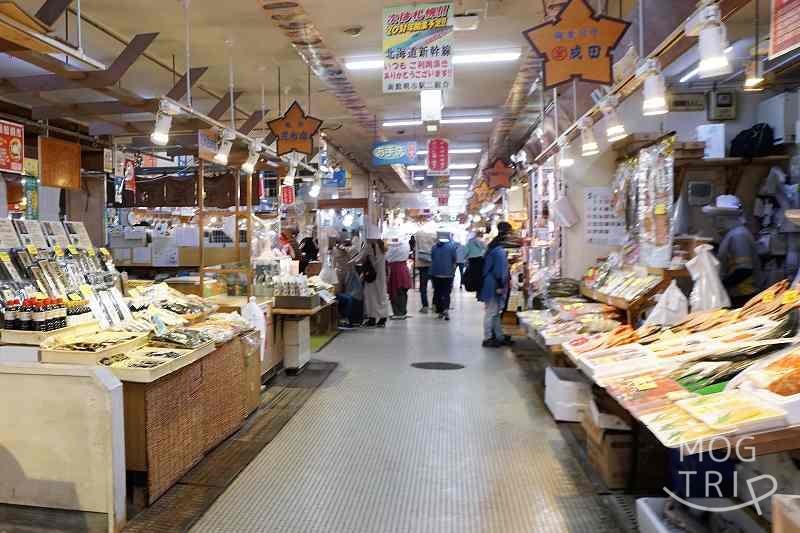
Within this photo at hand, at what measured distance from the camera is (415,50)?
564 cm

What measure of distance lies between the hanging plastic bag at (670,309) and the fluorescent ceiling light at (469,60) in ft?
14.7

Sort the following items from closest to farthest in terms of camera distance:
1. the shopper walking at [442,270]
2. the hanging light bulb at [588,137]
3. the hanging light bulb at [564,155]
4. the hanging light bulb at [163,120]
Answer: the hanging light bulb at [163,120], the hanging light bulb at [588,137], the hanging light bulb at [564,155], the shopper walking at [442,270]

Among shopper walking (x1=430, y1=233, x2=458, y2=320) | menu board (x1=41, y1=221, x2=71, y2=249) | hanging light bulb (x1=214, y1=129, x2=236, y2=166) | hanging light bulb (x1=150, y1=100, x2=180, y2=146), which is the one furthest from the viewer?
shopper walking (x1=430, y1=233, x2=458, y2=320)

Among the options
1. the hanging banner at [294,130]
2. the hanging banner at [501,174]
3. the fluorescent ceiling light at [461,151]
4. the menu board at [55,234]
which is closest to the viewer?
the menu board at [55,234]

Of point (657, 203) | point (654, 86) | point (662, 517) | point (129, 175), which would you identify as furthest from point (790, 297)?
point (129, 175)

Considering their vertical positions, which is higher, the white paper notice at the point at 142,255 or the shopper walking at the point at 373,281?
the white paper notice at the point at 142,255

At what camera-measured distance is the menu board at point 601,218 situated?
6141 millimetres

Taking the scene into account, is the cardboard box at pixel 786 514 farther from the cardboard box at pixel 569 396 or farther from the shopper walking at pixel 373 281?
the shopper walking at pixel 373 281

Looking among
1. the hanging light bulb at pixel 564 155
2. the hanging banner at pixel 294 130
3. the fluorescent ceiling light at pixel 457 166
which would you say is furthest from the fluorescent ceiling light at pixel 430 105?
the fluorescent ceiling light at pixel 457 166

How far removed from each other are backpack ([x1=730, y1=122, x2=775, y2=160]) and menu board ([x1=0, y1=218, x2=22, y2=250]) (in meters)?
6.43

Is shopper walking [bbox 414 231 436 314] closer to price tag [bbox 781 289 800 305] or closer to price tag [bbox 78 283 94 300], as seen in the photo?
price tag [bbox 78 283 94 300]

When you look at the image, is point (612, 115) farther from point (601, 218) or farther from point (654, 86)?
point (601, 218)

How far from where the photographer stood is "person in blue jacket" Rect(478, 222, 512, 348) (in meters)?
8.26

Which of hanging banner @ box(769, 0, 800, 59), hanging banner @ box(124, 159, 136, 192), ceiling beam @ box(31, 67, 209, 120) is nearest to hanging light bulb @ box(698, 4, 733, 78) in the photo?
hanging banner @ box(769, 0, 800, 59)
